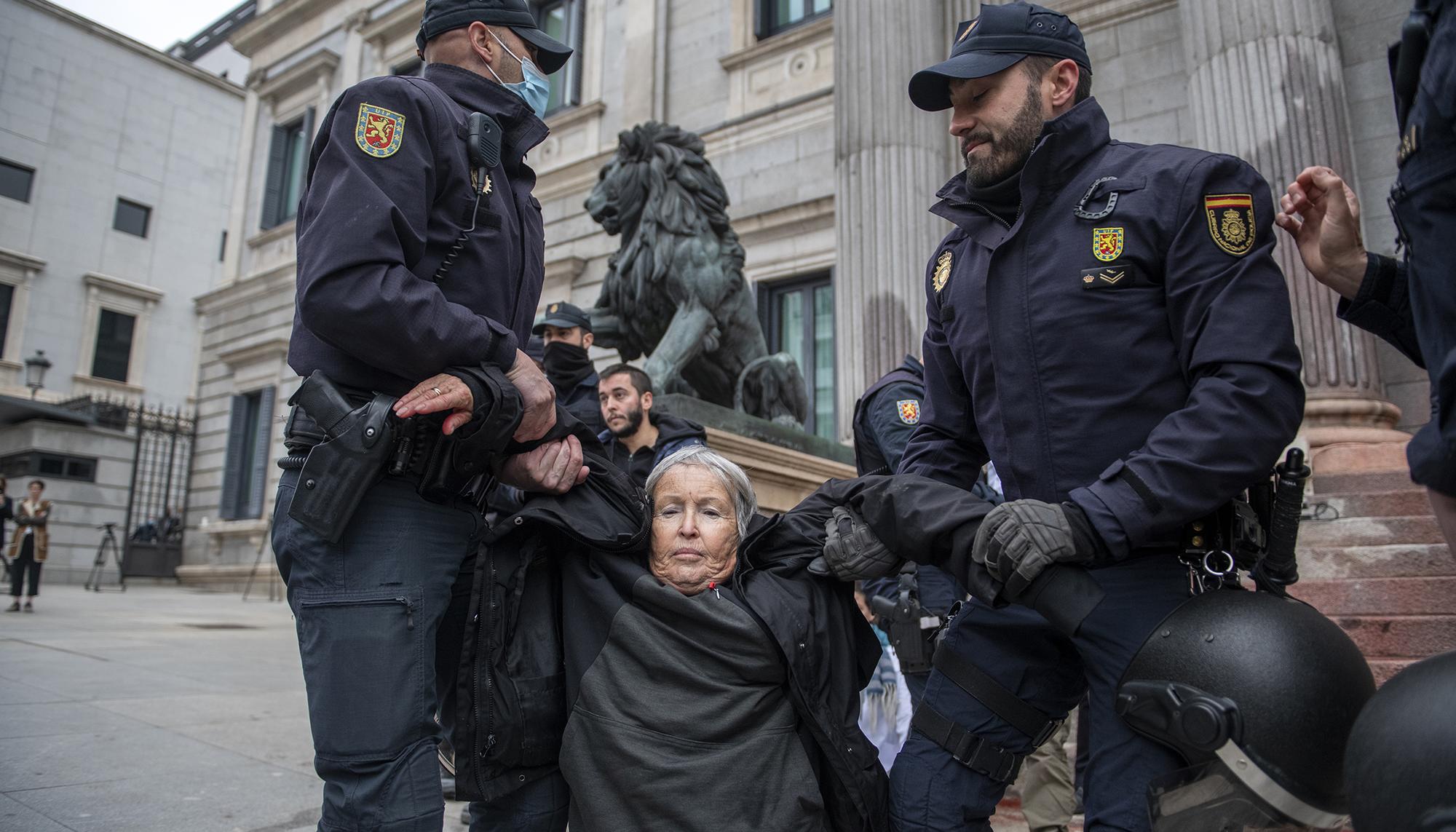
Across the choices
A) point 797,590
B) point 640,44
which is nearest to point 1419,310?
point 797,590

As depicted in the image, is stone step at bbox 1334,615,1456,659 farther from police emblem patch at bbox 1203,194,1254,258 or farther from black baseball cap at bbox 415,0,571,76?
black baseball cap at bbox 415,0,571,76

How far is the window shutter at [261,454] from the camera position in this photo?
19547 millimetres

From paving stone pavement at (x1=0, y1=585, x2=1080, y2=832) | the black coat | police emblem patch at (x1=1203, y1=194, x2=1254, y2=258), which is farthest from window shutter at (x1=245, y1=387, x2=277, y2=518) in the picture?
police emblem patch at (x1=1203, y1=194, x2=1254, y2=258)

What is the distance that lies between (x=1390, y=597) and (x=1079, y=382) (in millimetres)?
3643

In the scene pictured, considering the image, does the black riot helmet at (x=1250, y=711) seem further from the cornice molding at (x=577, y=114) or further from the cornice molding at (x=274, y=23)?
the cornice molding at (x=274, y=23)

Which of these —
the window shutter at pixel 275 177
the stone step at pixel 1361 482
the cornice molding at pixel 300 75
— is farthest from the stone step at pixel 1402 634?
the window shutter at pixel 275 177

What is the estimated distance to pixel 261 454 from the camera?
1964cm

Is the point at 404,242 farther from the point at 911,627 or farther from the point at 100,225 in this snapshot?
the point at 100,225

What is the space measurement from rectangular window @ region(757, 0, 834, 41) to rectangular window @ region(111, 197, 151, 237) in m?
24.8

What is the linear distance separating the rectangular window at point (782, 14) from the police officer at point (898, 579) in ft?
35.3

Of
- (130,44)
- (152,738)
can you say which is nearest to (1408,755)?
(152,738)

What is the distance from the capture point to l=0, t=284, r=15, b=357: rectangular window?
2634 centimetres

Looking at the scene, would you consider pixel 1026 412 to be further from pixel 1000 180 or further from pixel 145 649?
pixel 145 649

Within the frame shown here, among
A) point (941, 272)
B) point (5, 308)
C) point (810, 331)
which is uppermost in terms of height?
point (5, 308)
